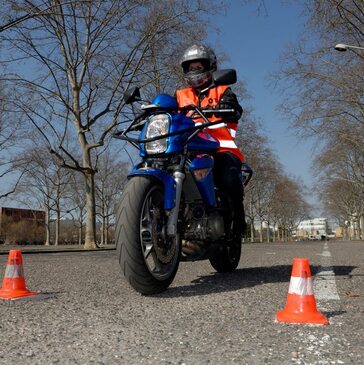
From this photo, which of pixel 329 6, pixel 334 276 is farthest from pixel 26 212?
pixel 334 276

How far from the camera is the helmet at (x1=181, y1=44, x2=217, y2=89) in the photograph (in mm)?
4426

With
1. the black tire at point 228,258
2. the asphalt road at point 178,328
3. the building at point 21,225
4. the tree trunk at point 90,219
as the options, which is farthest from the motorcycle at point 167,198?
the building at point 21,225

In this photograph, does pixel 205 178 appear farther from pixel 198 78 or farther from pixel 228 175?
pixel 198 78

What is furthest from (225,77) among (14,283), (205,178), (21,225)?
(21,225)

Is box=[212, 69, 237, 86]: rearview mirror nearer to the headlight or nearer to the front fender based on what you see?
the headlight

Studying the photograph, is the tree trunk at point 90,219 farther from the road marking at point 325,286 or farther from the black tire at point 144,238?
the black tire at point 144,238

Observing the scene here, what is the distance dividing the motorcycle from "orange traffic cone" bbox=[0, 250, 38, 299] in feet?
3.15

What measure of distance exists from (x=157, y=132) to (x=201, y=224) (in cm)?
87

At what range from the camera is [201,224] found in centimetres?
393

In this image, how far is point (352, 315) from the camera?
2.82m

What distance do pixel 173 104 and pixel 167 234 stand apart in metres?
1.07

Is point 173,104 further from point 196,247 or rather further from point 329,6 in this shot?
point 329,6

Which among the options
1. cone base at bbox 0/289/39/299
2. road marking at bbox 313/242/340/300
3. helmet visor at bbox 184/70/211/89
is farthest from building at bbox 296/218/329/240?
cone base at bbox 0/289/39/299

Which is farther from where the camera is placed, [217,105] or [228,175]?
[228,175]
